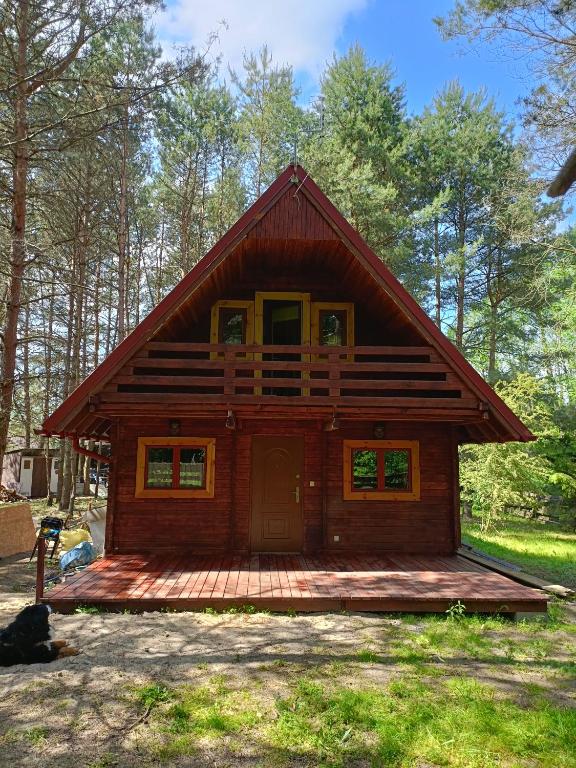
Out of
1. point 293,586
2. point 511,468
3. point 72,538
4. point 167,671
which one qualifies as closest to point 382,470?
point 293,586

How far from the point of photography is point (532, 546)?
13.3 metres

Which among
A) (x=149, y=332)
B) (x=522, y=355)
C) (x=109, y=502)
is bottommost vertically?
(x=109, y=502)

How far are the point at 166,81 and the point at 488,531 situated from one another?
15.0m

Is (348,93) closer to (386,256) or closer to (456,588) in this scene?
(386,256)

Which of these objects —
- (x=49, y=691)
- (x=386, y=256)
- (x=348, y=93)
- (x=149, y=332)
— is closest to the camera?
(x=49, y=691)

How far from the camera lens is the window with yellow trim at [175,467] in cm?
894

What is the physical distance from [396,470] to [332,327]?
117 inches

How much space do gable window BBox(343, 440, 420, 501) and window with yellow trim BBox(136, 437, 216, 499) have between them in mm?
2535

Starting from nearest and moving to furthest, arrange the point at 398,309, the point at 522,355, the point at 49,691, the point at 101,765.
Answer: the point at 101,765 < the point at 49,691 < the point at 398,309 < the point at 522,355

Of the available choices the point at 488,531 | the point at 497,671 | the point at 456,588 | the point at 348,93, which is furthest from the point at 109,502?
the point at 348,93

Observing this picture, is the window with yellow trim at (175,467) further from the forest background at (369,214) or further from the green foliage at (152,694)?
the forest background at (369,214)

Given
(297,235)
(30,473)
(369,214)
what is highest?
(369,214)

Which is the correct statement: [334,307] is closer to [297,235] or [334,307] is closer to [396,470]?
[297,235]

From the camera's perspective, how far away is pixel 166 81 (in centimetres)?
817
